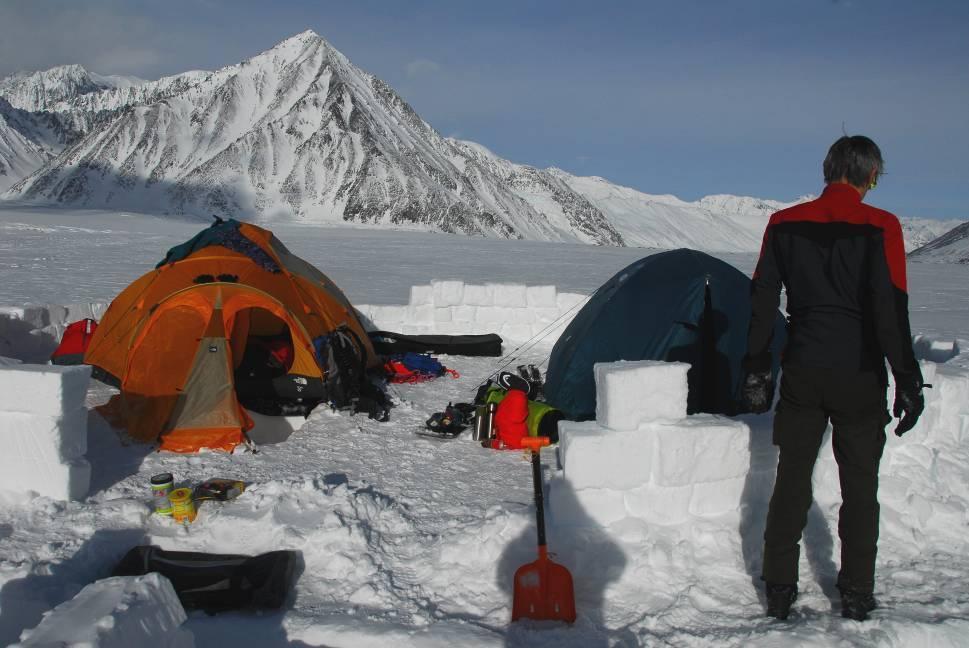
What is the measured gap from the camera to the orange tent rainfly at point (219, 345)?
4941 millimetres

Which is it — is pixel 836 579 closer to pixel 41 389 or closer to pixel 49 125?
pixel 41 389

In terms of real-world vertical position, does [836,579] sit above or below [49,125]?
below

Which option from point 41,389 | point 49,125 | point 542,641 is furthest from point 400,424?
point 49,125

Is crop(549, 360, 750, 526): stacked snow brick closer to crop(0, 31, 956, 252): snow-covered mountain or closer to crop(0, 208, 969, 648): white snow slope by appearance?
crop(0, 208, 969, 648): white snow slope

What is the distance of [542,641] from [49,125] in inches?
8266

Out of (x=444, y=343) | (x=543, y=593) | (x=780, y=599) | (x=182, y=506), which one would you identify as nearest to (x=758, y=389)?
(x=780, y=599)

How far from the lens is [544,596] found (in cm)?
282

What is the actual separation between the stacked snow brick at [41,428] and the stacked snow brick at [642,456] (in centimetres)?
250

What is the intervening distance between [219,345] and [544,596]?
11.0 ft

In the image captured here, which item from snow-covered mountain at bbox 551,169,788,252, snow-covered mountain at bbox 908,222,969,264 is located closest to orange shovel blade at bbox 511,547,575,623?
snow-covered mountain at bbox 908,222,969,264

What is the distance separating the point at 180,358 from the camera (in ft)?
17.1

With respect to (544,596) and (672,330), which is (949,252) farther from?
(544,596)

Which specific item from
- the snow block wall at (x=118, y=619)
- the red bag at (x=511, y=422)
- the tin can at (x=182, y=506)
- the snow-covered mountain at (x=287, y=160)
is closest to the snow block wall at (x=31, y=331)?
the tin can at (x=182, y=506)

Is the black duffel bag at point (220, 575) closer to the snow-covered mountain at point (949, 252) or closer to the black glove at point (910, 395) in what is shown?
the black glove at point (910, 395)
